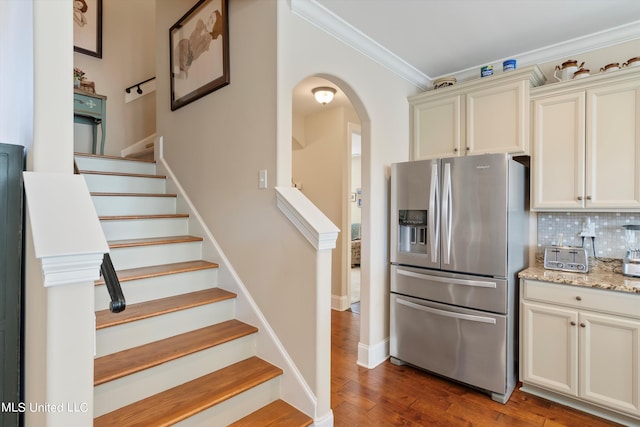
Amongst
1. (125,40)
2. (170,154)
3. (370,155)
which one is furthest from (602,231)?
(125,40)

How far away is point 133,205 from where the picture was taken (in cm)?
270

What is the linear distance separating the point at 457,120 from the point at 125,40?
4.19 metres

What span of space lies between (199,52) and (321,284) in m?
2.18

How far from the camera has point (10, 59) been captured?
4.86 feet

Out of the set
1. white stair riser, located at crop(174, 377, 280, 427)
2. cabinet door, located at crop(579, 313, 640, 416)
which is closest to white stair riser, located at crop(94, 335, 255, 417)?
white stair riser, located at crop(174, 377, 280, 427)

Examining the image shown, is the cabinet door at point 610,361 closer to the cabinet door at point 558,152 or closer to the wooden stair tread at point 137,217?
the cabinet door at point 558,152

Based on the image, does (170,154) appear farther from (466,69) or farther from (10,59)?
(466,69)

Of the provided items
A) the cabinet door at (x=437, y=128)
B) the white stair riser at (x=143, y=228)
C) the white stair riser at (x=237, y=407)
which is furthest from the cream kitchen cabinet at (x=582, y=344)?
the white stair riser at (x=143, y=228)

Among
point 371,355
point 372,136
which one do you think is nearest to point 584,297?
point 371,355

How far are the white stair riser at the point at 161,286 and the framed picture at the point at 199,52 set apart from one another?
143 centimetres

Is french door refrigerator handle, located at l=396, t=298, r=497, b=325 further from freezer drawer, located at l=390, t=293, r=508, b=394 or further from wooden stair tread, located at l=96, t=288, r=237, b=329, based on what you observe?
wooden stair tread, located at l=96, t=288, r=237, b=329

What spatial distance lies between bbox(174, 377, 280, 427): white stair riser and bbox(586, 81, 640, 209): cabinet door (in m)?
2.50

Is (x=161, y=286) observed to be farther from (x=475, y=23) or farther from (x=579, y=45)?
(x=579, y=45)

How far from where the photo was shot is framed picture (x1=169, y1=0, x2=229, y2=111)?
234 cm
